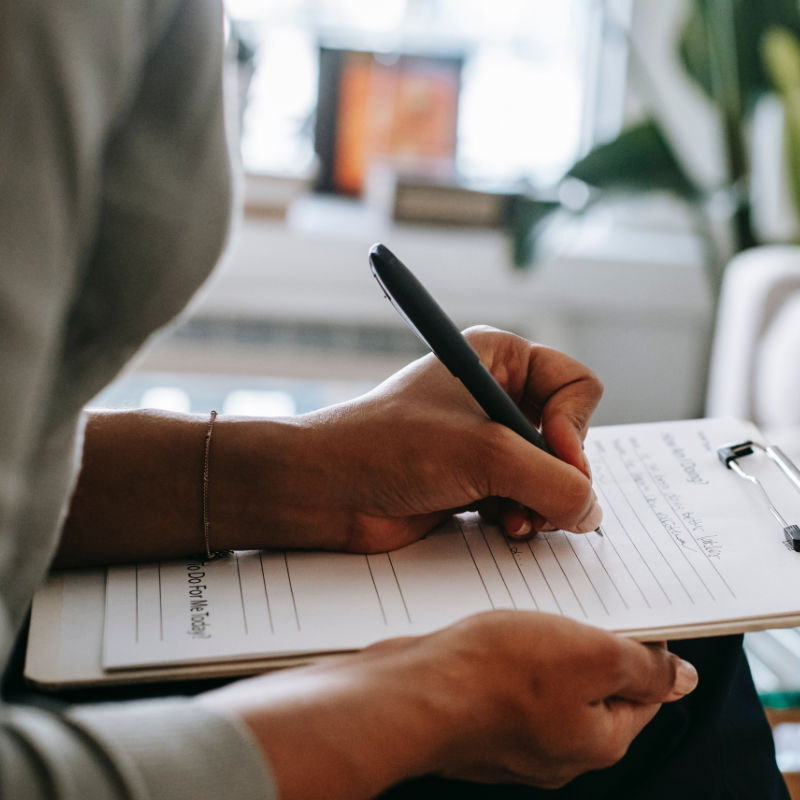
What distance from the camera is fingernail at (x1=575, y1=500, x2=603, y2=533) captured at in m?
Answer: 0.57

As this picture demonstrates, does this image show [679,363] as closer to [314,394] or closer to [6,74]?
[314,394]

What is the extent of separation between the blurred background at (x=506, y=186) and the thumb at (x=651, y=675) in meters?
1.21

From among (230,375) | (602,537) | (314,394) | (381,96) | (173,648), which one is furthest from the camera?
(381,96)

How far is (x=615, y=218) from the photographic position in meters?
2.26

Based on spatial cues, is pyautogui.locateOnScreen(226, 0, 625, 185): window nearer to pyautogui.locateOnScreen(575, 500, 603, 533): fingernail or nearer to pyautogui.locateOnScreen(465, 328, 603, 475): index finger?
pyautogui.locateOnScreen(465, 328, 603, 475): index finger

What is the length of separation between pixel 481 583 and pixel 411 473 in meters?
0.08

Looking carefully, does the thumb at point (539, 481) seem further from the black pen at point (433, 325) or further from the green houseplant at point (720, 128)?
the green houseplant at point (720, 128)

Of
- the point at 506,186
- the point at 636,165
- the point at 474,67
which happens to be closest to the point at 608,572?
the point at 636,165

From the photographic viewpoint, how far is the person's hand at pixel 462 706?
0.38 m

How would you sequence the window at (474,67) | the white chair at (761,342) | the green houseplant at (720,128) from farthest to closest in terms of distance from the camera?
the window at (474,67) → the green houseplant at (720,128) → the white chair at (761,342)

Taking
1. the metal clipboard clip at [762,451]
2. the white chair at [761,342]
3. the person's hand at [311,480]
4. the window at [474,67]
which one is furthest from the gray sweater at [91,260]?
the window at [474,67]

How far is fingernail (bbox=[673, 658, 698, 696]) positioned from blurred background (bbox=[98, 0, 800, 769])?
120 centimetres

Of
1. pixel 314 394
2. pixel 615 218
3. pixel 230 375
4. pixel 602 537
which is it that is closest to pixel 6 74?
pixel 602 537

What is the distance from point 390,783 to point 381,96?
77.0 inches
